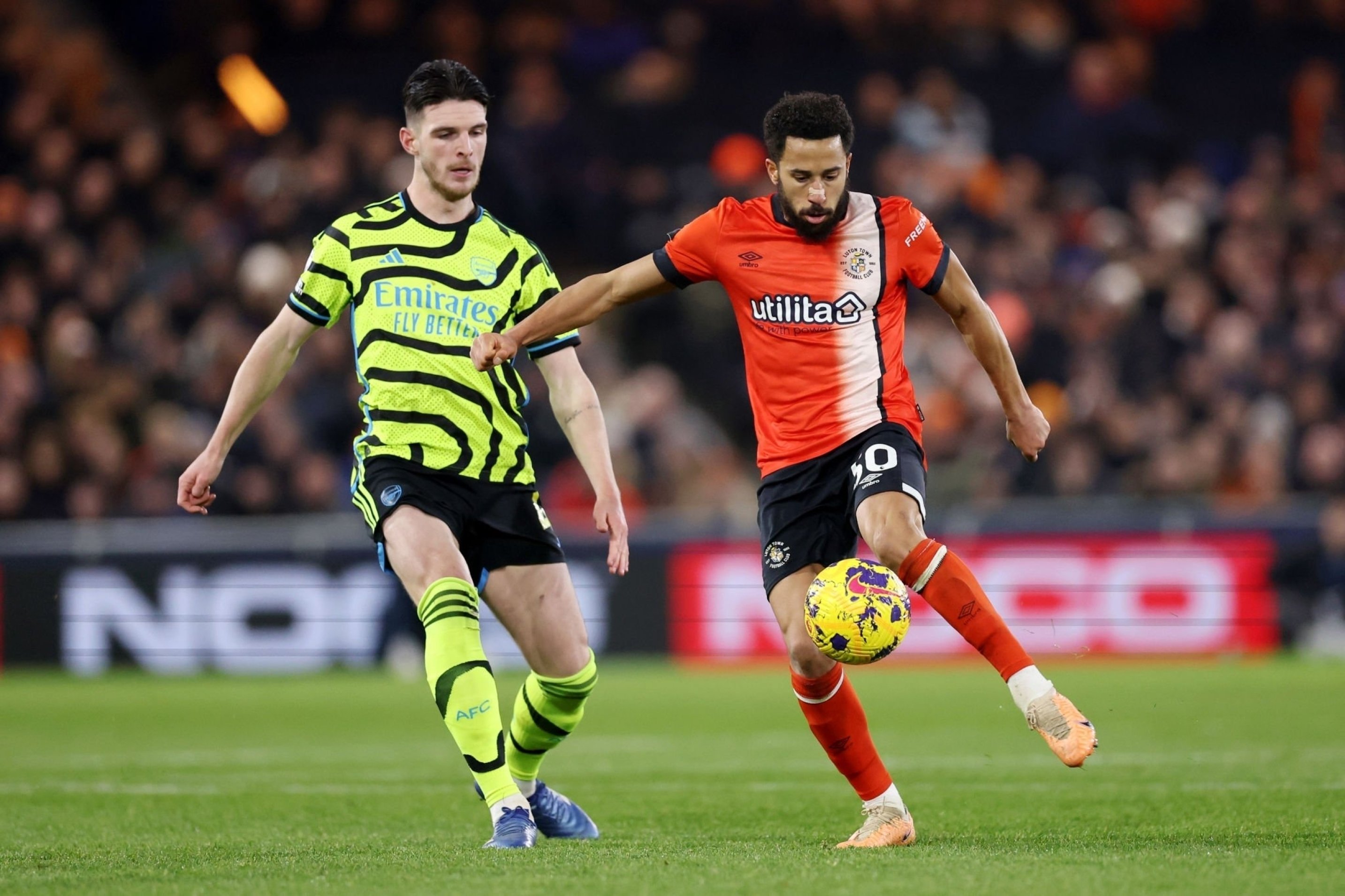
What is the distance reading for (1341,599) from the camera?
585 inches

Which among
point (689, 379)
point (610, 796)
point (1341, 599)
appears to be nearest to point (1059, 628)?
point (1341, 599)

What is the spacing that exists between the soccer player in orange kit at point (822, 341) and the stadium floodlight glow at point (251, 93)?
14422 millimetres

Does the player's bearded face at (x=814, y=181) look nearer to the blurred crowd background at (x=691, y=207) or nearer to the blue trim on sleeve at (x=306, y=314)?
the blue trim on sleeve at (x=306, y=314)

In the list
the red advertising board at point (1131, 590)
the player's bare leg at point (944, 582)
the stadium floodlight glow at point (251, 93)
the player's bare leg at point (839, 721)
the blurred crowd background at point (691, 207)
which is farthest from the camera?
the stadium floodlight glow at point (251, 93)

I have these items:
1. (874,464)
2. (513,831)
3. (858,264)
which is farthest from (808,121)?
(513,831)

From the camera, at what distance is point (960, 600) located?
5719 millimetres

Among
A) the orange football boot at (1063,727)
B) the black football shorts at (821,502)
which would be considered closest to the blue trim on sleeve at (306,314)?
the black football shorts at (821,502)

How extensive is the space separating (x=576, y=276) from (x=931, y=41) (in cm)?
461

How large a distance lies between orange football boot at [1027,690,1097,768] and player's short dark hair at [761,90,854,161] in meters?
1.92

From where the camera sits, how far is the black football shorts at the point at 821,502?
6.00 meters

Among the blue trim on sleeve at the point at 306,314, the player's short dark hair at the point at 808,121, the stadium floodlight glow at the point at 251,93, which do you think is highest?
the stadium floodlight glow at the point at 251,93

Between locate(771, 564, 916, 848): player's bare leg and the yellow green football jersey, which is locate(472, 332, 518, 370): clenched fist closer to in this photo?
the yellow green football jersey

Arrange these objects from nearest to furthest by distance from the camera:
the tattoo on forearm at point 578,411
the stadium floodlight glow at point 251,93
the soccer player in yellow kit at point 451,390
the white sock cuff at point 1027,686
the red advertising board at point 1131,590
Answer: the white sock cuff at point 1027,686 → the soccer player in yellow kit at point 451,390 → the tattoo on forearm at point 578,411 → the red advertising board at point 1131,590 → the stadium floodlight glow at point 251,93

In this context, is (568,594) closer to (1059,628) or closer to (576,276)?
(1059,628)
